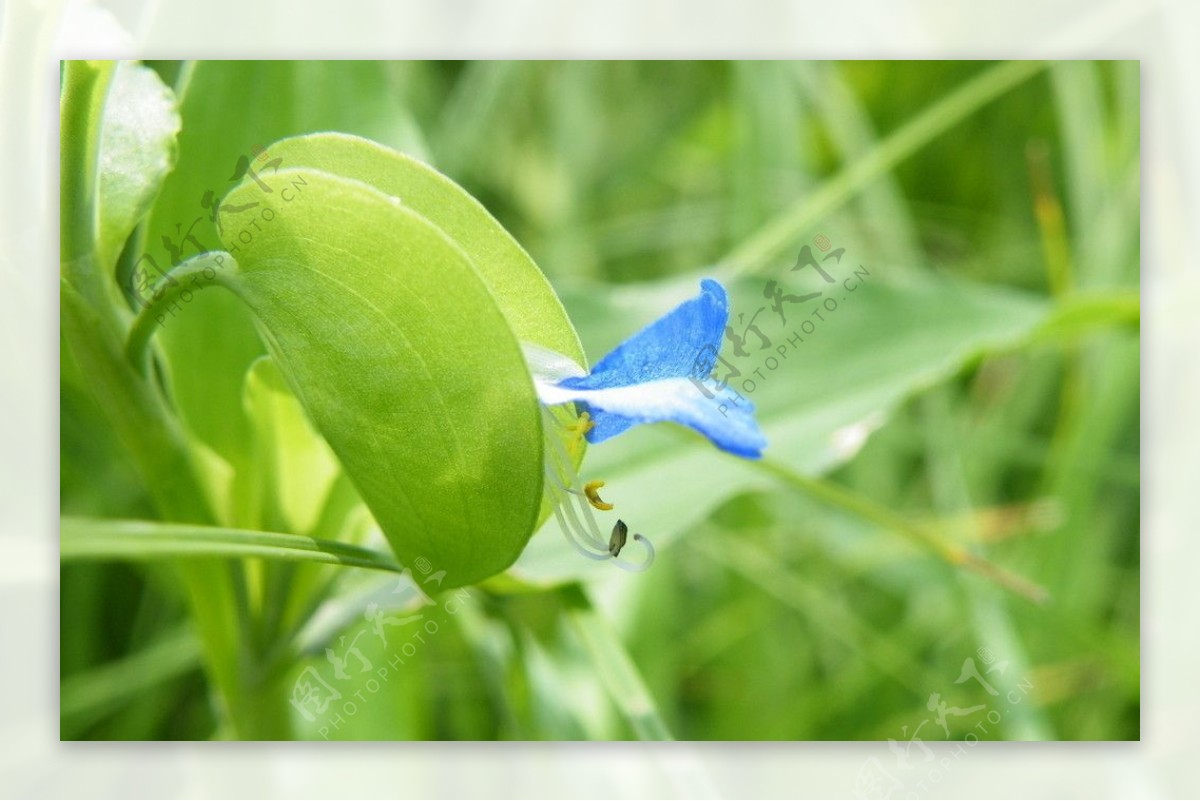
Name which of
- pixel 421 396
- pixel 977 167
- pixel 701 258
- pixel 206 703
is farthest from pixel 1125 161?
pixel 206 703

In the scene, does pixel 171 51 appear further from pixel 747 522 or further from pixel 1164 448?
pixel 1164 448

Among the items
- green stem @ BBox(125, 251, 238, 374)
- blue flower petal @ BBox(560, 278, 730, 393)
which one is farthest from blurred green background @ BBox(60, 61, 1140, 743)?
blue flower petal @ BBox(560, 278, 730, 393)

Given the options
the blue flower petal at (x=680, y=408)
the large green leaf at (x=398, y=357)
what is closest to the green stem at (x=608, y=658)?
the large green leaf at (x=398, y=357)

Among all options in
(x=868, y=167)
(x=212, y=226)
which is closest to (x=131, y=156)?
(x=212, y=226)

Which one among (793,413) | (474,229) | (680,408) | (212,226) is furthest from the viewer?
(793,413)

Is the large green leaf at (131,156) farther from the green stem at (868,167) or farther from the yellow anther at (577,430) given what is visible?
the green stem at (868,167)

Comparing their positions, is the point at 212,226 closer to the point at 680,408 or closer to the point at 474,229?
the point at 474,229
